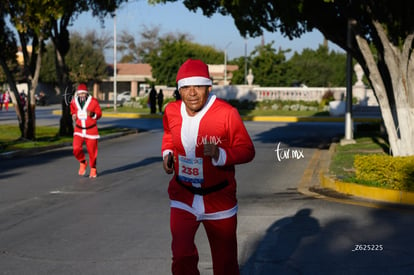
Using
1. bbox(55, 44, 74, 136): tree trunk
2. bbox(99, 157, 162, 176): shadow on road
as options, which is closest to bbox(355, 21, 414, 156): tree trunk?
bbox(99, 157, 162, 176): shadow on road

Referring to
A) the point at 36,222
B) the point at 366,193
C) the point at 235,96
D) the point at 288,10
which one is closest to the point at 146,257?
the point at 36,222

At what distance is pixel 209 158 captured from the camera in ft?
16.2

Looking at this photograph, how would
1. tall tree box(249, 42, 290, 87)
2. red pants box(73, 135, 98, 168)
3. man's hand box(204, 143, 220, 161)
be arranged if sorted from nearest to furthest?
man's hand box(204, 143, 220, 161) < red pants box(73, 135, 98, 168) < tall tree box(249, 42, 290, 87)

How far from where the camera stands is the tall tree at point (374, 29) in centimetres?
1393

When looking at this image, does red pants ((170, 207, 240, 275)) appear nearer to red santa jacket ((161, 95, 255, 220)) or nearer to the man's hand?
red santa jacket ((161, 95, 255, 220))

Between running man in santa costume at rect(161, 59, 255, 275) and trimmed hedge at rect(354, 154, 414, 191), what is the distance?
20.9ft

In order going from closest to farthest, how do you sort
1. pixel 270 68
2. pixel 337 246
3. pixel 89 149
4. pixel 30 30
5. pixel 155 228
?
Answer: pixel 337 246, pixel 155 228, pixel 89 149, pixel 30 30, pixel 270 68

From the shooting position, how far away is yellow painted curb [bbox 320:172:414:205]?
10.6 m

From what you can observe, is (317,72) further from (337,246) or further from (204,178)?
(204,178)

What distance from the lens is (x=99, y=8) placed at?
944 inches

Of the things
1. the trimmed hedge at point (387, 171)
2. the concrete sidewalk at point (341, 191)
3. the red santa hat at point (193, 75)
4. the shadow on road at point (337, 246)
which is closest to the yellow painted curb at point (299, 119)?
the concrete sidewalk at point (341, 191)

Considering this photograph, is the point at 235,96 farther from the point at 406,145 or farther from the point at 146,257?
the point at 146,257

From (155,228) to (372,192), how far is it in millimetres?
4016

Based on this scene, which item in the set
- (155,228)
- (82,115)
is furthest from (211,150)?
(82,115)
